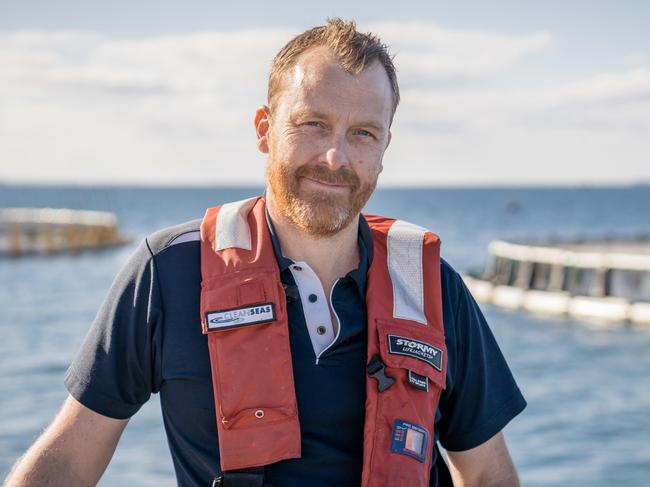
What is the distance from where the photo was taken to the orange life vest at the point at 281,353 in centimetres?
265

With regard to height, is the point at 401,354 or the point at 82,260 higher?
the point at 401,354

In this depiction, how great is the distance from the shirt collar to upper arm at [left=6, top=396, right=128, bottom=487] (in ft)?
2.22

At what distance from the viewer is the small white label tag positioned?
8.87 ft

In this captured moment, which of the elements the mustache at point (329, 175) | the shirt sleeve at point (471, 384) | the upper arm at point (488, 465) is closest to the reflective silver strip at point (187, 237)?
the mustache at point (329, 175)

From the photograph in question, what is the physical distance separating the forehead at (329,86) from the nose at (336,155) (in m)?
0.09

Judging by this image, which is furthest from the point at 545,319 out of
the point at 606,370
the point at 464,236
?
the point at 464,236

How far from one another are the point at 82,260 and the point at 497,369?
156 ft

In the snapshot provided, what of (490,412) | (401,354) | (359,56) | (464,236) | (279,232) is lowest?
(464,236)

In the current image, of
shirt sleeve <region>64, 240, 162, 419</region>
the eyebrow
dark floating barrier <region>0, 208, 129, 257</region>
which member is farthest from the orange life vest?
dark floating barrier <region>0, 208, 129, 257</region>

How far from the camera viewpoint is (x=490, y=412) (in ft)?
9.68

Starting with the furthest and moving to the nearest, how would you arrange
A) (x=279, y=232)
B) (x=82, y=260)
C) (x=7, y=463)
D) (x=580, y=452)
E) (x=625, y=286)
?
1. (x=82, y=260)
2. (x=625, y=286)
3. (x=580, y=452)
4. (x=7, y=463)
5. (x=279, y=232)

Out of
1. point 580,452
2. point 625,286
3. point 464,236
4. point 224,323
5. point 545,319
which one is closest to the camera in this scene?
point 224,323

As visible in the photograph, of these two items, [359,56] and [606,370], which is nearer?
[359,56]

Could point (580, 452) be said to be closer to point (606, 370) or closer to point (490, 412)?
point (606, 370)
